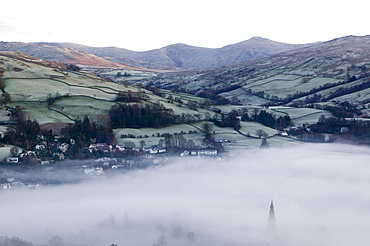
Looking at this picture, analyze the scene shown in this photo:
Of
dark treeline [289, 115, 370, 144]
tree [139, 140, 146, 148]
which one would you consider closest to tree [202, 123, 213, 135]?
tree [139, 140, 146, 148]

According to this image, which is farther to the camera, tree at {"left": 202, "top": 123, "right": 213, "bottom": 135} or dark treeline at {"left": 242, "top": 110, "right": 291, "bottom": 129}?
dark treeline at {"left": 242, "top": 110, "right": 291, "bottom": 129}

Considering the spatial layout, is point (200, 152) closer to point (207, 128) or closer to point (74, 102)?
point (207, 128)

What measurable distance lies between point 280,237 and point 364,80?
8434cm

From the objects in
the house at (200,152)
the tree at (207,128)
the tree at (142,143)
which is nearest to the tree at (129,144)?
the tree at (142,143)

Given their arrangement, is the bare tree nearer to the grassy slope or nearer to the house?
the grassy slope

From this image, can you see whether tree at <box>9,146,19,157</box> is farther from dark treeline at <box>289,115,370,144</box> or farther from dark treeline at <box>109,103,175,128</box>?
dark treeline at <box>289,115,370,144</box>

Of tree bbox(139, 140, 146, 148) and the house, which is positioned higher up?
tree bbox(139, 140, 146, 148)

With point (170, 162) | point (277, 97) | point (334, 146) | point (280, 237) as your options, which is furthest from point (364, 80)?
point (280, 237)

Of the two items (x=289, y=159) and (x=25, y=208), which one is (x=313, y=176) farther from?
(x=25, y=208)

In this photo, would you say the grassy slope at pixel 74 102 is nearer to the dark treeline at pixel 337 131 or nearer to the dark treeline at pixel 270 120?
the dark treeline at pixel 270 120

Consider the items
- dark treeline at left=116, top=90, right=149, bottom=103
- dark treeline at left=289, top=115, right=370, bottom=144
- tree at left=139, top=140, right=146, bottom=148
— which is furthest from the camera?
dark treeline at left=116, top=90, right=149, bottom=103

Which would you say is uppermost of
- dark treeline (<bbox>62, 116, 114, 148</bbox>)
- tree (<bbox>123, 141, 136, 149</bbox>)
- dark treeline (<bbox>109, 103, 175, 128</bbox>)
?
dark treeline (<bbox>109, 103, 175, 128</bbox>)

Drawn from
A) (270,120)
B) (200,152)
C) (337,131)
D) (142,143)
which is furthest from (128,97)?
(337,131)

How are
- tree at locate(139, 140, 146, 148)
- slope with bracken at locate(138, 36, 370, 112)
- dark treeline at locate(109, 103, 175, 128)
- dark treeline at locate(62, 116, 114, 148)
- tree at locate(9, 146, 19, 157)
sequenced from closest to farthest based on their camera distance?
tree at locate(9, 146, 19, 157) → tree at locate(139, 140, 146, 148) → dark treeline at locate(62, 116, 114, 148) → dark treeline at locate(109, 103, 175, 128) → slope with bracken at locate(138, 36, 370, 112)
